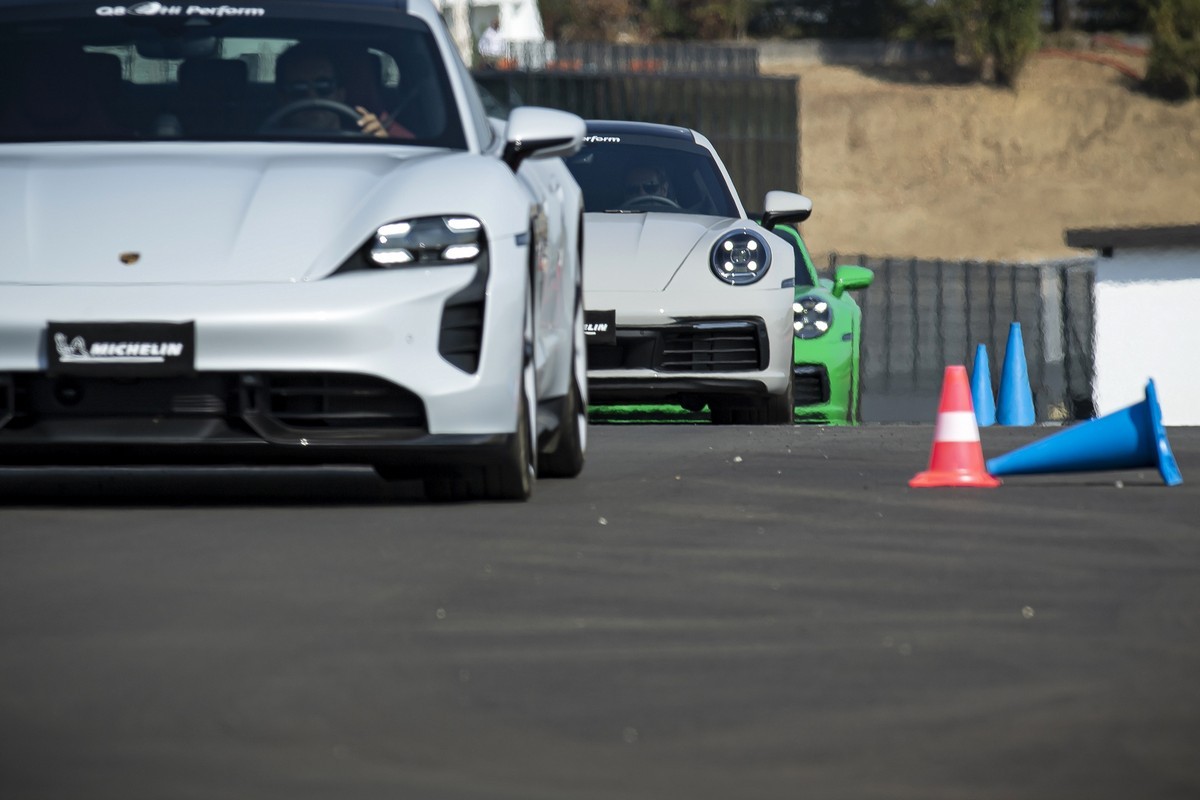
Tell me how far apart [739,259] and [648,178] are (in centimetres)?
103

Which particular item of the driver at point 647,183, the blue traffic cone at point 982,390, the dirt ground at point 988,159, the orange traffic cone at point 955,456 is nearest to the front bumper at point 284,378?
the orange traffic cone at point 955,456

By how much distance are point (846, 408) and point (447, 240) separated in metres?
7.08

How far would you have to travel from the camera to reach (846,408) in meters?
13.3

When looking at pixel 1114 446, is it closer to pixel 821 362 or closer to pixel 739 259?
pixel 739 259

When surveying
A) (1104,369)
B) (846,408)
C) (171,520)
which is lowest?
(1104,369)

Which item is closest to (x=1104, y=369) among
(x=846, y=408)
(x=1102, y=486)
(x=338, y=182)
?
(x=846, y=408)

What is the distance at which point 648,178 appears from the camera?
12.1 metres

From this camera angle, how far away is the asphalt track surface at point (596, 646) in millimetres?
3283

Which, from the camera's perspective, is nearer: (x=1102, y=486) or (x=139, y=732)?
(x=139, y=732)

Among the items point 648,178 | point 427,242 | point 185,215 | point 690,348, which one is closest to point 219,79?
point 185,215

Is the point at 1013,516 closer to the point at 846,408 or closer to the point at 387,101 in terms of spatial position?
the point at 387,101

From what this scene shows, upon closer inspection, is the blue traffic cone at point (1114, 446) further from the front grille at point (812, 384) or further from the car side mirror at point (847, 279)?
the car side mirror at point (847, 279)

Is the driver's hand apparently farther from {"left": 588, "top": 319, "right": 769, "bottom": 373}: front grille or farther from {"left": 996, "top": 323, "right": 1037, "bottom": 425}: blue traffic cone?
{"left": 996, "top": 323, "right": 1037, "bottom": 425}: blue traffic cone

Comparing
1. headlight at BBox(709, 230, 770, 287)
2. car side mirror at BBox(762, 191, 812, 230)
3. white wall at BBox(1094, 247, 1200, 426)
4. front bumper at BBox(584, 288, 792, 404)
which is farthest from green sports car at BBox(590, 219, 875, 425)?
white wall at BBox(1094, 247, 1200, 426)
